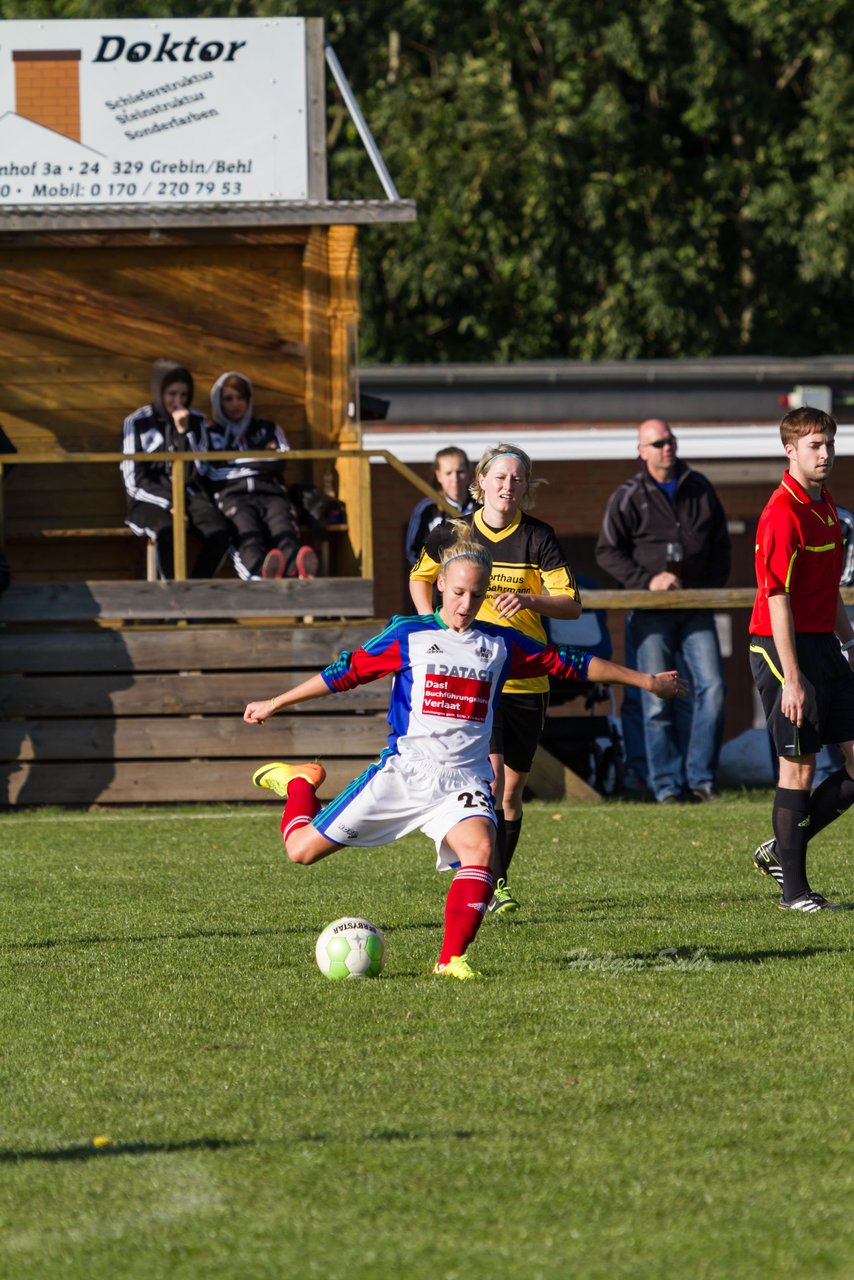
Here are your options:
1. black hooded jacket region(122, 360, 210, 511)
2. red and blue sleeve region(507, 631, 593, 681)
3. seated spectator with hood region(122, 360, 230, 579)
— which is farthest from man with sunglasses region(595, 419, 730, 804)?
red and blue sleeve region(507, 631, 593, 681)

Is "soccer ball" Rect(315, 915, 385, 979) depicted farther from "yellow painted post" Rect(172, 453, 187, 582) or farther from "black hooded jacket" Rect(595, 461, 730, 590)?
"black hooded jacket" Rect(595, 461, 730, 590)

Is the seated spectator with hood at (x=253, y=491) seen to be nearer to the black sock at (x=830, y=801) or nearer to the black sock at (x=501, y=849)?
the black sock at (x=501, y=849)

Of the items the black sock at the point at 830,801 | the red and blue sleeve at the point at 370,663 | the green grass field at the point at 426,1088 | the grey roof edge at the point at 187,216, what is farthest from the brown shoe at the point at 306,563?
the red and blue sleeve at the point at 370,663

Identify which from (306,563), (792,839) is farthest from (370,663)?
(306,563)

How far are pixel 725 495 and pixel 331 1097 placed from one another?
17.3 meters

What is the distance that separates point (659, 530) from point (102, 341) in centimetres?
485

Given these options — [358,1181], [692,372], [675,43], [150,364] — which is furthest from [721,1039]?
[675,43]

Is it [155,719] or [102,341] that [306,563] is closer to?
[155,719]

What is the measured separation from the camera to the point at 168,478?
44.8 feet

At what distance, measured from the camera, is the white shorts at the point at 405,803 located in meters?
6.52

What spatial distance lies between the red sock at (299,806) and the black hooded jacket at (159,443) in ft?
22.3

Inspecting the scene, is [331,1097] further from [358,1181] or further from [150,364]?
[150,364]

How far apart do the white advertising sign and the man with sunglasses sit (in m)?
3.63

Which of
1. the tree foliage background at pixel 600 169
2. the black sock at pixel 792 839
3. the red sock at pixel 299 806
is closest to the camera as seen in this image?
the red sock at pixel 299 806
